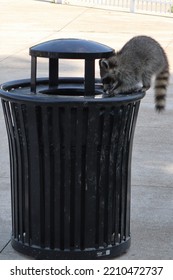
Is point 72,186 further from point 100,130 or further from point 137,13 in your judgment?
point 137,13

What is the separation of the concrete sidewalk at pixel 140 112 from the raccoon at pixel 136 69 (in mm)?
864

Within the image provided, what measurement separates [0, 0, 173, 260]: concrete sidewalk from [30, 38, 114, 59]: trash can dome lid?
138 centimetres

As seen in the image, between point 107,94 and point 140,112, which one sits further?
point 140,112

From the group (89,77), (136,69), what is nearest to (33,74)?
(89,77)

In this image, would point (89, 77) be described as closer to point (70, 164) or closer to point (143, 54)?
point (70, 164)

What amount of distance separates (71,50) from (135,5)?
1420 cm

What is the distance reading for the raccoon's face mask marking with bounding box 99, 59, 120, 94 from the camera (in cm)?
531

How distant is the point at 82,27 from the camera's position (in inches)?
631

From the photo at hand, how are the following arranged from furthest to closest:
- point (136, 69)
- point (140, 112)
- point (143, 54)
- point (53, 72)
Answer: point (140, 112) → point (143, 54) → point (136, 69) → point (53, 72)

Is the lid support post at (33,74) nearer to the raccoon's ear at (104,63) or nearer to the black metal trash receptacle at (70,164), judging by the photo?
the black metal trash receptacle at (70,164)

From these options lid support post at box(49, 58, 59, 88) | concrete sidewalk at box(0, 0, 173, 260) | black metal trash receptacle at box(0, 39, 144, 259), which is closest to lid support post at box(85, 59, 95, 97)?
black metal trash receptacle at box(0, 39, 144, 259)

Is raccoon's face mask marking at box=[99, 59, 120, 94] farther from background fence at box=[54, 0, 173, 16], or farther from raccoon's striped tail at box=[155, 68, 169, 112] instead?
background fence at box=[54, 0, 173, 16]

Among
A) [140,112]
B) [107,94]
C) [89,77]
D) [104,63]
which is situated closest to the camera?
[89,77]

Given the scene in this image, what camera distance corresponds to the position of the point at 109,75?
17.9ft
